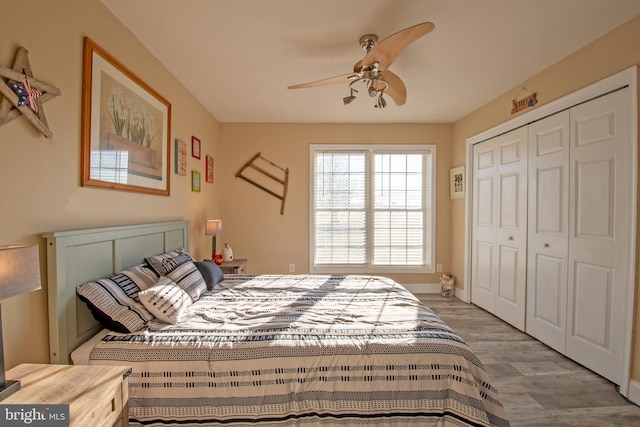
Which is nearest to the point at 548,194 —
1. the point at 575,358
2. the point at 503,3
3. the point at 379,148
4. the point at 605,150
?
the point at 605,150

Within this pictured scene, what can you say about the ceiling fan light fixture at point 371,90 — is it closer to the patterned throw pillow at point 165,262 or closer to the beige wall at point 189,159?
the beige wall at point 189,159

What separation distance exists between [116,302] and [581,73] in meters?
3.66

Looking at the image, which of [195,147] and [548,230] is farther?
[195,147]

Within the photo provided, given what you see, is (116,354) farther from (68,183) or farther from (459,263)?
(459,263)

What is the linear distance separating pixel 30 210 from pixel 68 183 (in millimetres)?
262

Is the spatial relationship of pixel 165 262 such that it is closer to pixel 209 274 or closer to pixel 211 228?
pixel 209 274

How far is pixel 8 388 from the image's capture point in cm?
104

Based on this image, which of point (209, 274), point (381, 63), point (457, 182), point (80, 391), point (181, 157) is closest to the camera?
point (80, 391)

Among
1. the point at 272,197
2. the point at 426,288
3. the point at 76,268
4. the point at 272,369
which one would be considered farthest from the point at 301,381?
the point at 426,288

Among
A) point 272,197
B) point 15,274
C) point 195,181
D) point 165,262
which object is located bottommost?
point 165,262

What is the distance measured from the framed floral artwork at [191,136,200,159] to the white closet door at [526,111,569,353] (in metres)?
3.53

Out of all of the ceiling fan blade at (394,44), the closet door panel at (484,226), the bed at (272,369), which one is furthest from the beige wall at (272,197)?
the bed at (272,369)

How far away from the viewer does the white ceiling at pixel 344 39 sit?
1.89 meters

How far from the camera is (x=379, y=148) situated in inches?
171
